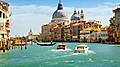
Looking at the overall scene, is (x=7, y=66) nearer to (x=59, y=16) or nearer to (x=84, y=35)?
(x=84, y=35)

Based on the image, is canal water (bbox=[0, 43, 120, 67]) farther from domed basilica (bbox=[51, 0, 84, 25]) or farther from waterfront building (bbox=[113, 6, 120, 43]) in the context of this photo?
domed basilica (bbox=[51, 0, 84, 25])

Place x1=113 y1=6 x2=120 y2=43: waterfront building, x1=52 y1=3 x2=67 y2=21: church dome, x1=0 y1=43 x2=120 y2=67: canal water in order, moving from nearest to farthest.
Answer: x1=0 y1=43 x2=120 y2=67: canal water
x1=113 y1=6 x2=120 y2=43: waterfront building
x1=52 y1=3 x2=67 y2=21: church dome

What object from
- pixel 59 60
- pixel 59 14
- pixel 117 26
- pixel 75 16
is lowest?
pixel 59 60

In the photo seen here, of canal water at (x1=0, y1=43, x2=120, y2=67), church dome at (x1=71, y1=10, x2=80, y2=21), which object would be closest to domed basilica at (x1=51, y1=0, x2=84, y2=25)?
church dome at (x1=71, y1=10, x2=80, y2=21)

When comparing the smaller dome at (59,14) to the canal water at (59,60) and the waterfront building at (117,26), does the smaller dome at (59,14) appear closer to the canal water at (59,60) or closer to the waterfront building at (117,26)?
the waterfront building at (117,26)

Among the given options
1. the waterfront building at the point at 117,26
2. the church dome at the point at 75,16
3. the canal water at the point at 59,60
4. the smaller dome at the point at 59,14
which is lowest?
the canal water at the point at 59,60

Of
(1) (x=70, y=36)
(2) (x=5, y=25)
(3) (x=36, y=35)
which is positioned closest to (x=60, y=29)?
(1) (x=70, y=36)

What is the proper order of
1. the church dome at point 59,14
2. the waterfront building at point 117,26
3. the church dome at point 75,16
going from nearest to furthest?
the waterfront building at point 117,26 < the church dome at point 75,16 < the church dome at point 59,14

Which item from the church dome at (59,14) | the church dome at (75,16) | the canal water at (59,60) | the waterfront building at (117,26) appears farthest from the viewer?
the church dome at (59,14)

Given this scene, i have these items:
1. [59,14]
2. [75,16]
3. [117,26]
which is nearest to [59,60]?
[117,26]

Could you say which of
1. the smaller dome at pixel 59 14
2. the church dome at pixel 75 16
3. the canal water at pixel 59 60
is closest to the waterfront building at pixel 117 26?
the canal water at pixel 59 60

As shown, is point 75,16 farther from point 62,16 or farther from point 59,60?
point 59,60

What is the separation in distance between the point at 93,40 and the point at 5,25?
71.5 m

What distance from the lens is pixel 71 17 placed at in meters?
180
